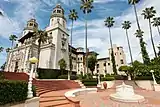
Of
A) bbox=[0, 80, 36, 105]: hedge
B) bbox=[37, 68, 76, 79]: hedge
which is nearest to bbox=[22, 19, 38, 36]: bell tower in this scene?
bbox=[37, 68, 76, 79]: hedge

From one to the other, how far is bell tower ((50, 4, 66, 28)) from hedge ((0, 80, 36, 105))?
130 ft

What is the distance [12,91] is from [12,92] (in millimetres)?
53

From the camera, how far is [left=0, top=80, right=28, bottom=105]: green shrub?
5.79 m

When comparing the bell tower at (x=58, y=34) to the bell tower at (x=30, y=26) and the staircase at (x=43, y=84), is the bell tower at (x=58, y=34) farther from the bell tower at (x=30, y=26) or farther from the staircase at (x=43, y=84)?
the staircase at (x=43, y=84)

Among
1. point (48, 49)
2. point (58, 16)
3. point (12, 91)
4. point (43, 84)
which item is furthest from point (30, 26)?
point (12, 91)

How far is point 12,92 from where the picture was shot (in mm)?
6258

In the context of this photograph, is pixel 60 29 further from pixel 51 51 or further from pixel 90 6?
pixel 90 6

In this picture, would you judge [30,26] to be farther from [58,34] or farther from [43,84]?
[43,84]

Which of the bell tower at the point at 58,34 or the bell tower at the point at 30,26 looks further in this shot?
the bell tower at the point at 30,26

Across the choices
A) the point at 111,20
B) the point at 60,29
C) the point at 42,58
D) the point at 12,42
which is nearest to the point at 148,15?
the point at 111,20

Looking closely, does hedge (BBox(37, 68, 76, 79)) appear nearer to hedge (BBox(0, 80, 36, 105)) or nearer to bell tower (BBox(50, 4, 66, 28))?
bell tower (BBox(50, 4, 66, 28))

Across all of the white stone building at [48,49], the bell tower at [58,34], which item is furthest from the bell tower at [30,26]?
the bell tower at [58,34]

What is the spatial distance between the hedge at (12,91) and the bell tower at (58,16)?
39.8 m

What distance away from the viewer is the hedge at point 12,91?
228 inches
